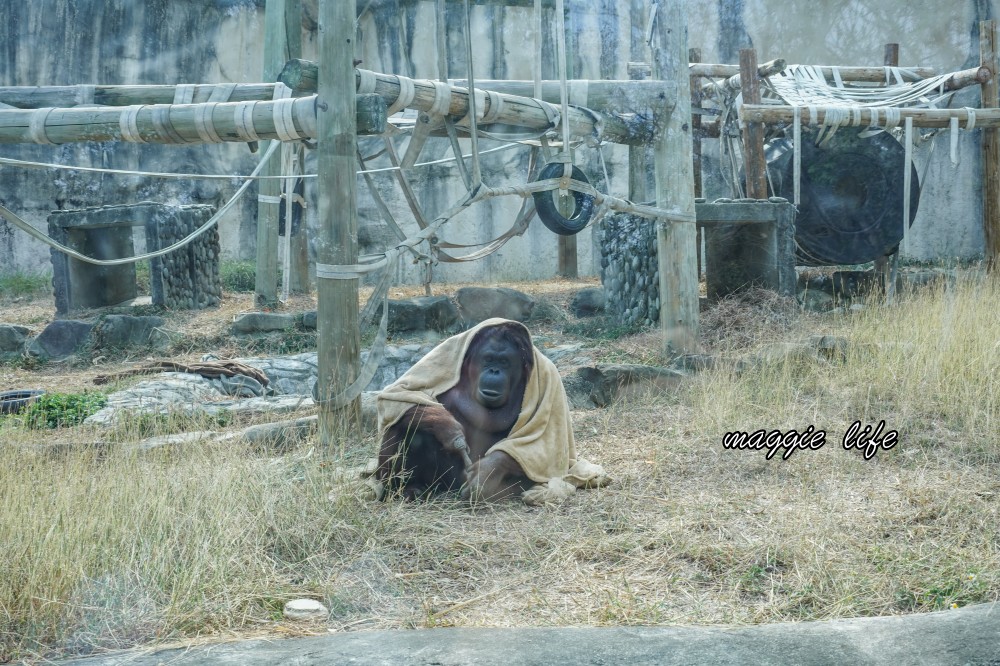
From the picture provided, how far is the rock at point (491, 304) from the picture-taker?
8.85m

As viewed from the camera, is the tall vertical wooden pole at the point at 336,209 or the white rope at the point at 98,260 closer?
the tall vertical wooden pole at the point at 336,209

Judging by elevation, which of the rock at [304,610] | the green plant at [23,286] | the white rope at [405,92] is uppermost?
the white rope at [405,92]

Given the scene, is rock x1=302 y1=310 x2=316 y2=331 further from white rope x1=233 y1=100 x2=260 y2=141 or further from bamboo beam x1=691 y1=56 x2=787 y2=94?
bamboo beam x1=691 y1=56 x2=787 y2=94

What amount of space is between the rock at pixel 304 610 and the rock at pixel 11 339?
6.33 metres

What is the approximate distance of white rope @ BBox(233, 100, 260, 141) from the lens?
498 cm

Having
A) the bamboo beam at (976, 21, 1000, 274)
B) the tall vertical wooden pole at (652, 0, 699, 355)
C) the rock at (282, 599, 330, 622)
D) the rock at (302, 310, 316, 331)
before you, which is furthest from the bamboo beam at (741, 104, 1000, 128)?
the rock at (282, 599, 330, 622)

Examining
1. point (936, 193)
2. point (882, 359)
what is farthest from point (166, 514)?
point (936, 193)

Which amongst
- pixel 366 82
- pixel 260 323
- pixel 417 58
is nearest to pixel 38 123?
pixel 366 82

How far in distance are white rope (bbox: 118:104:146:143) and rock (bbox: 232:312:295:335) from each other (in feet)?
10.9

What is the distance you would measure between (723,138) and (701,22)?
5671mm

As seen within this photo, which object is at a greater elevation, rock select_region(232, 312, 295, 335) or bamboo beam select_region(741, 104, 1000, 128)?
bamboo beam select_region(741, 104, 1000, 128)

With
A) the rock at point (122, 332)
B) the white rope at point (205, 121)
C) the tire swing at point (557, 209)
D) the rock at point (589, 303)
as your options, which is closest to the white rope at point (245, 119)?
the white rope at point (205, 121)

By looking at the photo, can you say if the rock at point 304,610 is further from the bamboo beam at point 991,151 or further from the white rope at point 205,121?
the bamboo beam at point 991,151

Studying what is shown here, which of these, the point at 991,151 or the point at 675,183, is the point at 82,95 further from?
the point at 991,151
